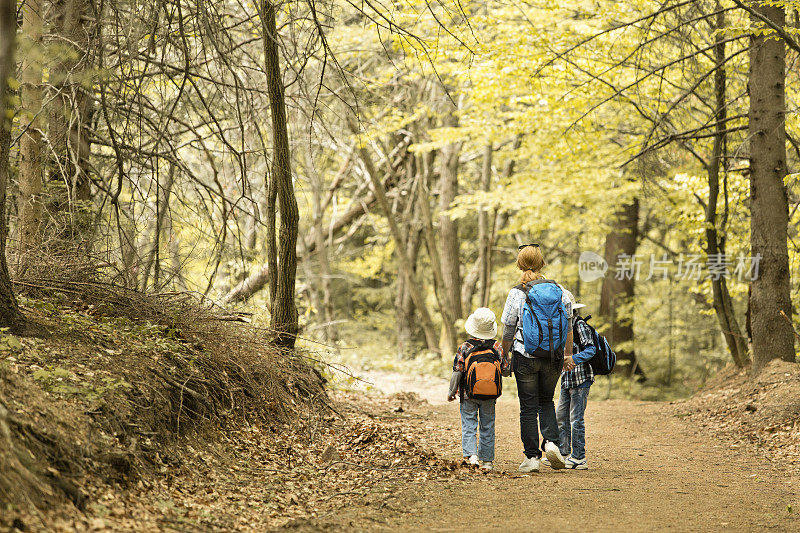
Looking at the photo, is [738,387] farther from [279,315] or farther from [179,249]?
[179,249]

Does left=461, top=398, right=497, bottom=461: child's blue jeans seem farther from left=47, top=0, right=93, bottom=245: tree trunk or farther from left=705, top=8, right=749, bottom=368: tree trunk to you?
left=705, top=8, right=749, bottom=368: tree trunk

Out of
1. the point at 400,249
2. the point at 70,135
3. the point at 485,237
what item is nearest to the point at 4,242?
the point at 70,135

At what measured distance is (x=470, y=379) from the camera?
612 centimetres

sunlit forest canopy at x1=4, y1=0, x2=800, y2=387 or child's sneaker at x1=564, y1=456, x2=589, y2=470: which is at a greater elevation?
sunlit forest canopy at x1=4, y1=0, x2=800, y2=387

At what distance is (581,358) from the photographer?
630 centimetres

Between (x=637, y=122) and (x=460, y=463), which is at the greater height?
(x=637, y=122)

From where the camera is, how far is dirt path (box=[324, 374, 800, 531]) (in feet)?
14.9

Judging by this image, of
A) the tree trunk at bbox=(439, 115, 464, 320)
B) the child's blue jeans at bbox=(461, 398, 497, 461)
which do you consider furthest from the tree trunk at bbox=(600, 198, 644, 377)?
the child's blue jeans at bbox=(461, 398, 497, 461)

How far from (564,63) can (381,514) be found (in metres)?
9.99

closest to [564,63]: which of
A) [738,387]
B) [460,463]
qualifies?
[738,387]

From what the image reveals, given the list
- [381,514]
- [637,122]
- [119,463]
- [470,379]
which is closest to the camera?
[119,463]

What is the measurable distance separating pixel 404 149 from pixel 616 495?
15763 mm

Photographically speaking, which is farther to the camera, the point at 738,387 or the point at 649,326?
the point at 649,326

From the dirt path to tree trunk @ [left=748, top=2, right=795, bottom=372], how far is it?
8.76ft
